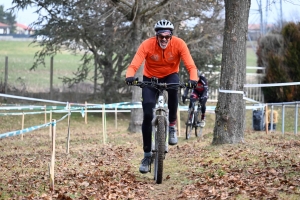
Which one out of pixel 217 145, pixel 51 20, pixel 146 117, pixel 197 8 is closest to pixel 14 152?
pixel 217 145

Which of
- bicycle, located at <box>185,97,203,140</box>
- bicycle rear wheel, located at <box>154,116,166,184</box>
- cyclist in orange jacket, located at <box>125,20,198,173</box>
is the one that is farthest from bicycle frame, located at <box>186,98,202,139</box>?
bicycle rear wheel, located at <box>154,116,166,184</box>

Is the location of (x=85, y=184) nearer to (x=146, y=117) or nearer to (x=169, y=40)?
(x=146, y=117)

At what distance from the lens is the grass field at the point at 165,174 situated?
8.16m

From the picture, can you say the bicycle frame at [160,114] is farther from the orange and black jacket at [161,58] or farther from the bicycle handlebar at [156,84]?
the orange and black jacket at [161,58]

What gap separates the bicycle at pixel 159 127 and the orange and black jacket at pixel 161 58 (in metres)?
0.25

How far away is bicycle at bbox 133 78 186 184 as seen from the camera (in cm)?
939

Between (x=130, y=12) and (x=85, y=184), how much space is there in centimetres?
1161

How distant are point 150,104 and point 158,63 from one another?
657 millimetres

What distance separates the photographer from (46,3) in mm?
27531

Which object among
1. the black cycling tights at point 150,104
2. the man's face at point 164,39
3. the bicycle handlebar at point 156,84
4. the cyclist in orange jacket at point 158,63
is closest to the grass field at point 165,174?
the black cycling tights at point 150,104

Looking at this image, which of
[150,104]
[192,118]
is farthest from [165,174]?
[192,118]

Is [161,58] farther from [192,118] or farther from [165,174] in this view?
[192,118]

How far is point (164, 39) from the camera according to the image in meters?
9.48

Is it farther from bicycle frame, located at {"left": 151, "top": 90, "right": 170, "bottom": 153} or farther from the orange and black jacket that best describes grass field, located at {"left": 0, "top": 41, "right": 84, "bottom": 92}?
bicycle frame, located at {"left": 151, "top": 90, "right": 170, "bottom": 153}
